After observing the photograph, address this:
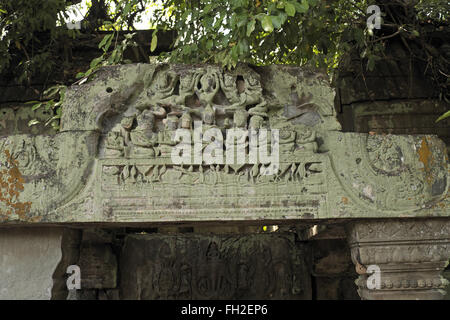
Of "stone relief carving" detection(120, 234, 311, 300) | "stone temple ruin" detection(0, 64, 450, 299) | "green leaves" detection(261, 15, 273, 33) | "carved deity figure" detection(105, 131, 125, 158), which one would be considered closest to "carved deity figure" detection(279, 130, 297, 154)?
"stone temple ruin" detection(0, 64, 450, 299)

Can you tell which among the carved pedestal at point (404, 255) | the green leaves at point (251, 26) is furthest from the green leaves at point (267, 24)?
the carved pedestal at point (404, 255)

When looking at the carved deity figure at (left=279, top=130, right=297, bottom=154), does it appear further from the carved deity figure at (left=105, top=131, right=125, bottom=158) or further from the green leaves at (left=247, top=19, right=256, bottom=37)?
the carved deity figure at (left=105, top=131, right=125, bottom=158)

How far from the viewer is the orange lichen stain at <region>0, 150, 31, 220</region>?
2.72 metres

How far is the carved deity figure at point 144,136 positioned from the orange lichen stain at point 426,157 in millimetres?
1658


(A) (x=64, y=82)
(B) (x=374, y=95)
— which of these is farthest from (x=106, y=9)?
(B) (x=374, y=95)

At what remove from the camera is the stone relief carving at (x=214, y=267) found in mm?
4316

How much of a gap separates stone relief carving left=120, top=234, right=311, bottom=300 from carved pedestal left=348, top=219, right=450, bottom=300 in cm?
158

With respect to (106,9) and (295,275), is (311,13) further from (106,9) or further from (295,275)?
(106,9)

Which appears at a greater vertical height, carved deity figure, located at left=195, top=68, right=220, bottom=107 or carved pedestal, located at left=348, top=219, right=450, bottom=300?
carved deity figure, located at left=195, top=68, right=220, bottom=107

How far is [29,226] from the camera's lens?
9.34 feet

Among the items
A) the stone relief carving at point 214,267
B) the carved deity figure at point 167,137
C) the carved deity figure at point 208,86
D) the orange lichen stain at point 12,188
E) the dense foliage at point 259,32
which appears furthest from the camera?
the stone relief carving at point 214,267

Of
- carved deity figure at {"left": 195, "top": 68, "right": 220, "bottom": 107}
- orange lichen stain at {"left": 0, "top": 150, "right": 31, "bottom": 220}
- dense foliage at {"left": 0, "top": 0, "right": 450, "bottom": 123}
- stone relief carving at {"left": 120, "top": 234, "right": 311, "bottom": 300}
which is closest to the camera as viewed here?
orange lichen stain at {"left": 0, "top": 150, "right": 31, "bottom": 220}

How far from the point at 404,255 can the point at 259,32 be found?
198 centimetres

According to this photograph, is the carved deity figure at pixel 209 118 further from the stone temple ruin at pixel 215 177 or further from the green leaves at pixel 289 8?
the green leaves at pixel 289 8
